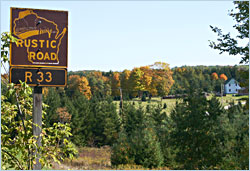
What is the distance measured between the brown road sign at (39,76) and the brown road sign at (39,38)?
0.08 meters

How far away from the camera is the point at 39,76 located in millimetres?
4719

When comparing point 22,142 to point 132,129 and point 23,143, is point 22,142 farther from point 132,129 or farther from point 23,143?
point 132,129

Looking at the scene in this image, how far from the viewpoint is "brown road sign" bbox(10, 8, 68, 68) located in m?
4.64

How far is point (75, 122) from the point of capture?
126 feet

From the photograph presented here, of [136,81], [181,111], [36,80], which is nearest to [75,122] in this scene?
[136,81]

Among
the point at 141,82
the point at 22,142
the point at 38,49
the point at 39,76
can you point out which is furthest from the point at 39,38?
the point at 141,82

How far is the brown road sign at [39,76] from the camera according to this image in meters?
4.64

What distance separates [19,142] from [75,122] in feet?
114

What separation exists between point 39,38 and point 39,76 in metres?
0.58

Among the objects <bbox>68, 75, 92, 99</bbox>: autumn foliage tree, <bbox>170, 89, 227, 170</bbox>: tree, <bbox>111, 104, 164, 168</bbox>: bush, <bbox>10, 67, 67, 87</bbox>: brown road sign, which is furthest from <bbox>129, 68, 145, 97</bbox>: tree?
<bbox>10, 67, 67, 87</bbox>: brown road sign

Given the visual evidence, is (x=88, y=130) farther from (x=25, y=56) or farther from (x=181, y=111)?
(x=25, y=56)

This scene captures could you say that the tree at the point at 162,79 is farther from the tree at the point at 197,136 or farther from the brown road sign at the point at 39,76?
the brown road sign at the point at 39,76

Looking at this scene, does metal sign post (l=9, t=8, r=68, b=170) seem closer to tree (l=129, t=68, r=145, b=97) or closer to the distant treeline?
the distant treeline

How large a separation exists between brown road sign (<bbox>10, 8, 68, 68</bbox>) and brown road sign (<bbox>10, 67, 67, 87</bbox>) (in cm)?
8
